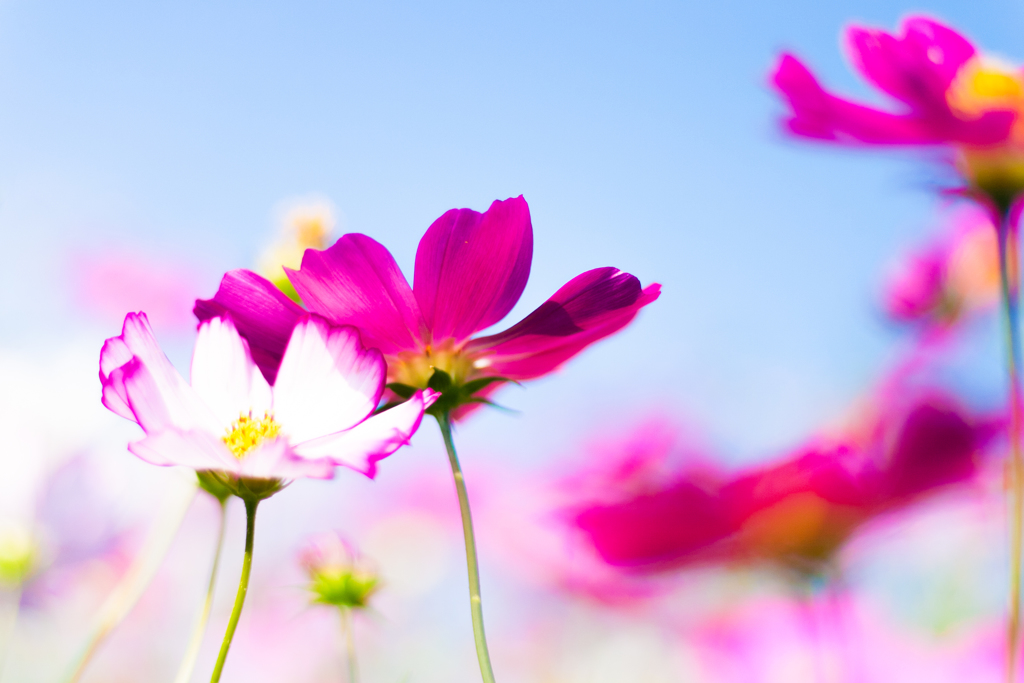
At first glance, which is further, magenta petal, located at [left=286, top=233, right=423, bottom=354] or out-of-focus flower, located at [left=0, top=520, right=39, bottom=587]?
out-of-focus flower, located at [left=0, top=520, right=39, bottom=587]

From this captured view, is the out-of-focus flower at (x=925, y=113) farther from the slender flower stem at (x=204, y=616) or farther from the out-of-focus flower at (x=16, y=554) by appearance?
the out-of-focus flower at (x=16, y=554)

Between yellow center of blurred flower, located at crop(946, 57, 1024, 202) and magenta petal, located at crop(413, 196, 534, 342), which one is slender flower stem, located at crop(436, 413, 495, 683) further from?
yellow center of blurred flower, located at crop(946, 57, 1024, 202)

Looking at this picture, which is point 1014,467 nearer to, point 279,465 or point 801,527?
point 801,527

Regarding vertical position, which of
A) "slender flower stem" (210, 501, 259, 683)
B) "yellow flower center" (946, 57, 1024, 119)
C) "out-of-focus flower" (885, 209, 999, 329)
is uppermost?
"out-of-focus flower" (885, 209, 999, 329)

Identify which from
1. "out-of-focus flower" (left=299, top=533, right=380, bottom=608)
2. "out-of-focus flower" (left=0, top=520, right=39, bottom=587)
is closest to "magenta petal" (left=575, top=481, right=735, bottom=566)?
"out-of-focus flower" (left=299, top=533, right=380, bottom=608)

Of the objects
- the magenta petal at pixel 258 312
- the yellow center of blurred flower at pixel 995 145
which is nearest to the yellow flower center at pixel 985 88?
the yellow center of blurred flower at pixel 995 145

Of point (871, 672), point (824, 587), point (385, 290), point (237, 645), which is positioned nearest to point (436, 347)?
point (385, 290)

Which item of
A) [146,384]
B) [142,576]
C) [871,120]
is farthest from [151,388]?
[871,120]
